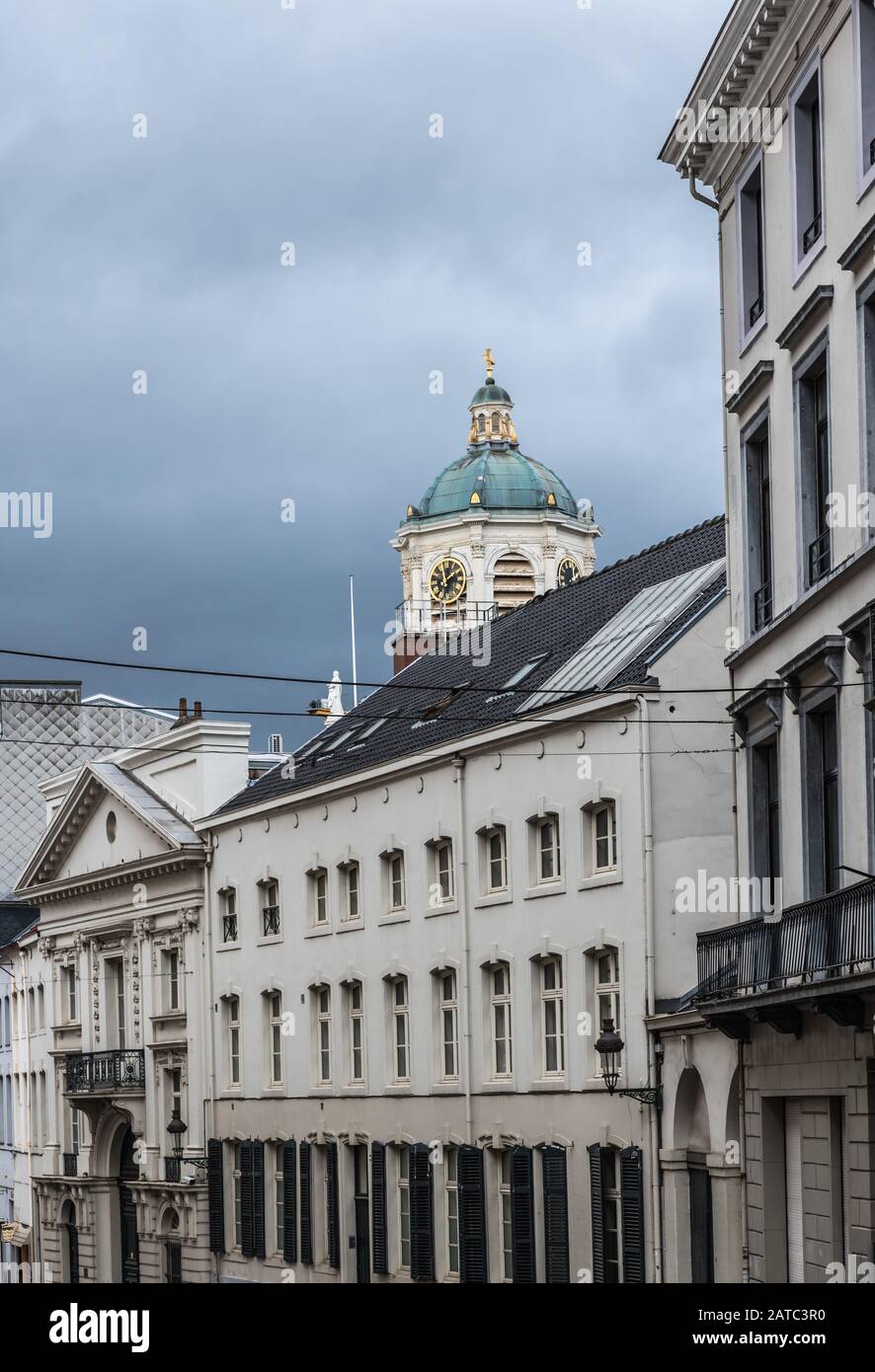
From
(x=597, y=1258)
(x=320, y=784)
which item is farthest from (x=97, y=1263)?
(x=597, y=1258)

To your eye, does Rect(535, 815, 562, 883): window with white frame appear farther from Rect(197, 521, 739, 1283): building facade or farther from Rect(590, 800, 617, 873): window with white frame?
Rect(590, 800, 617, 873): window with white frame

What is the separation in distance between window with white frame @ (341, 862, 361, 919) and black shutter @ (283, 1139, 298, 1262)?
19.0ft

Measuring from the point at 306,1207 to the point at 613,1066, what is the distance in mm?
14469

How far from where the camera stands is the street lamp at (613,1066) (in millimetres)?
36312

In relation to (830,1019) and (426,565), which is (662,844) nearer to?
(830,1019)

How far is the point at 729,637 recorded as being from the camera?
33.2m

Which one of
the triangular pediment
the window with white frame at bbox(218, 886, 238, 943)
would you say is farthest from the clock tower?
the window with white frame at bbox(218, 886, 238, 943)

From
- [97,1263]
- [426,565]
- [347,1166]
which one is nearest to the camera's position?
[347,1166]

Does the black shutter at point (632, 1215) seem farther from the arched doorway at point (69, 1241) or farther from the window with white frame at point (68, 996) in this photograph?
the arched doorway at point (69, 1241)

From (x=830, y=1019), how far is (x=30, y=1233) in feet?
161

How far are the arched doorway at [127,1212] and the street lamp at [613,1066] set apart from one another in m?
27.3

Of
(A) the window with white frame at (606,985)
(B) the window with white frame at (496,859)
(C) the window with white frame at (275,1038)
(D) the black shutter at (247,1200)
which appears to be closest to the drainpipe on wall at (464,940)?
(B) the window with white frame at (496,859)

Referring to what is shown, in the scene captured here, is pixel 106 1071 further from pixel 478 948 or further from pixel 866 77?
pixel 866 77

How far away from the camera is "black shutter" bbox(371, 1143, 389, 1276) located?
1834 inches
